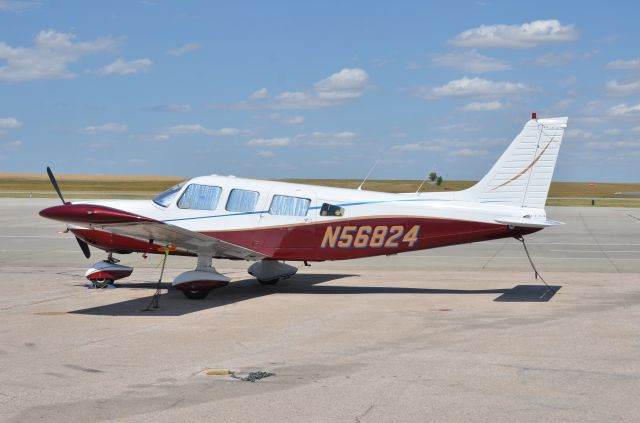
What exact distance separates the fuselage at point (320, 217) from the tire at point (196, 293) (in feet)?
3.54

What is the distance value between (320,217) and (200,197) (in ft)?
7.60

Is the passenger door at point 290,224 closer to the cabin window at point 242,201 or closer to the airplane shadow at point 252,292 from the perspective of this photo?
the cabin window at point 242,201

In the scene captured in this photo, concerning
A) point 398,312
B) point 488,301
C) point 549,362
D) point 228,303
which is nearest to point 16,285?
point 228,303

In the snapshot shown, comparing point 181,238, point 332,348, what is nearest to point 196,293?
point 181,238

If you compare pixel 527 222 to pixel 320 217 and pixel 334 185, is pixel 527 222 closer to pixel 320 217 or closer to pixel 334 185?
pixel 320 217

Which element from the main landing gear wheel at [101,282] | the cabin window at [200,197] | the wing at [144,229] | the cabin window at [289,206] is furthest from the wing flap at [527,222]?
the main landing gear wheel at [101,282]

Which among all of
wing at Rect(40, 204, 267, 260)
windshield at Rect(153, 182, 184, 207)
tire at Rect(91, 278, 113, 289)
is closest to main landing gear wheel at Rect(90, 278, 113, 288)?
tire at Rect(91, 278, 113, 289)

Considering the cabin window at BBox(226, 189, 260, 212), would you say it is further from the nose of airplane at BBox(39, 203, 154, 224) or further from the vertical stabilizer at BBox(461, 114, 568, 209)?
the vertical stabilizer at BBox(461, 114, 568, 209)

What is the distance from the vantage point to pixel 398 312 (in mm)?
12469

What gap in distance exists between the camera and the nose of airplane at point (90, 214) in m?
11.9

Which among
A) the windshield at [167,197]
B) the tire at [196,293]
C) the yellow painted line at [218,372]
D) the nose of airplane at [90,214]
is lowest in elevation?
the tire at [196,293]

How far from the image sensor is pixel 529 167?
44.8 feet

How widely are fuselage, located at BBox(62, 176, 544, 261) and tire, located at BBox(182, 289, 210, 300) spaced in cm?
108

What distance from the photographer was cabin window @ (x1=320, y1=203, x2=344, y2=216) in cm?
1424
